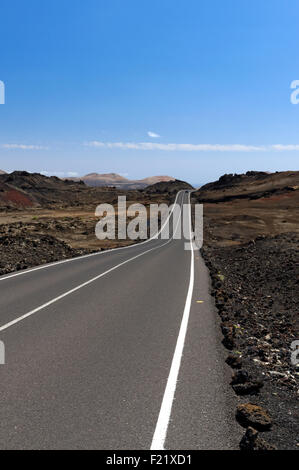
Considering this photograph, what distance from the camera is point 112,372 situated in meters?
6.57

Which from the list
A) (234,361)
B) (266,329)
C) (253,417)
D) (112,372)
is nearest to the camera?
(253,417)

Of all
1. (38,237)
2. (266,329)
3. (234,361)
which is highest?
(38,237)

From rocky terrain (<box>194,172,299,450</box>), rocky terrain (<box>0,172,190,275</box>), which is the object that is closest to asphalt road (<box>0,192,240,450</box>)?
rocky terrain (<box>194,172,299,450</box>)

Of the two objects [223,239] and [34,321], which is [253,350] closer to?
[34,321]

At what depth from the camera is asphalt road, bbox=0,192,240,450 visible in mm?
4664

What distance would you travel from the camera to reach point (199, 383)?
6.23m

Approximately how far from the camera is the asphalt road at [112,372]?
4.66m

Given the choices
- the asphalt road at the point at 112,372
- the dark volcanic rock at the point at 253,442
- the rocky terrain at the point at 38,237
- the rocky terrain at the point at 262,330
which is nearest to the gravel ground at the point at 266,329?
the rocky terrain at the point at 262,330

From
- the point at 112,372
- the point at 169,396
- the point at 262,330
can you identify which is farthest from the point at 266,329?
the point at 169,396

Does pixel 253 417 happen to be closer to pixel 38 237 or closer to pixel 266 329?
pixel 266 329

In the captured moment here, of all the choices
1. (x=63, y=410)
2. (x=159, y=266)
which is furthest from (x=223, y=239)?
(x=63, y=410)

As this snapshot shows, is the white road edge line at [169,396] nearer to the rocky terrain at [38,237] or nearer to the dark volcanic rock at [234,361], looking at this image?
the dark volcanic rock at [234,361]

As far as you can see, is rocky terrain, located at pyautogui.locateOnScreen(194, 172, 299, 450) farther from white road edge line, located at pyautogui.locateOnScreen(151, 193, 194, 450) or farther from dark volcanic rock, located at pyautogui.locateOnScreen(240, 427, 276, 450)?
white road edge line, located at pyautogui.locateOnScreen(151, 193, 194, 450)
